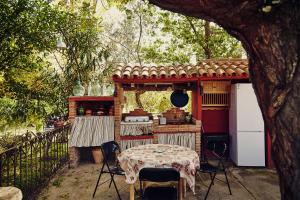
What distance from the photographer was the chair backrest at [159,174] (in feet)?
13.8

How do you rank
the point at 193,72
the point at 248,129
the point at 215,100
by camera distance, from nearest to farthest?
the point at 248,129 < the point at 193,72 < the point at 215,100

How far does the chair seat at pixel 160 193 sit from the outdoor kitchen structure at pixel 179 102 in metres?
3.50

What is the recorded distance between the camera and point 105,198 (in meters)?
5.90

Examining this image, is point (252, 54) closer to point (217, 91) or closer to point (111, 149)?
point (111, 149)

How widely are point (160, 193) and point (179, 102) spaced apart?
Answer: 189 inches

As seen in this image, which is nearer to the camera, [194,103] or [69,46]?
[194,103]

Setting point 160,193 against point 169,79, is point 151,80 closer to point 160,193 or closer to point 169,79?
point 169,79

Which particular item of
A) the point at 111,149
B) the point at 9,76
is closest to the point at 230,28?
the point at 111,149

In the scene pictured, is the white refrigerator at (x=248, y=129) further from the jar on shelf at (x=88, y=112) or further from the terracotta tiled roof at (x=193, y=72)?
the jar on shelf at (x=88, y=112)

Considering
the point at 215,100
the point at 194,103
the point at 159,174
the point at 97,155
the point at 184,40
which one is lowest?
the point at 97,155

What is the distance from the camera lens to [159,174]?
420 cm

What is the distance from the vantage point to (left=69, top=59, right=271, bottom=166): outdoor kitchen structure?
8.27m

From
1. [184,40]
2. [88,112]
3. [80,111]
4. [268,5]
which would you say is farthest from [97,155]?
[184,40]

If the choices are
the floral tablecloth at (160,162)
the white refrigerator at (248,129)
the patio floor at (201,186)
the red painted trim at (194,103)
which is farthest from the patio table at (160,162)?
the red painted trim at (194,103)
